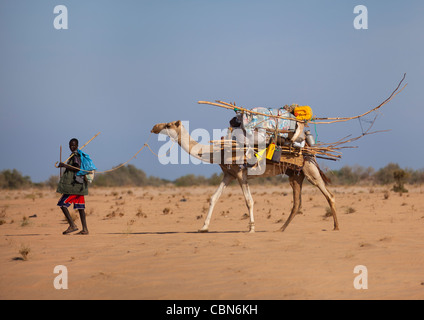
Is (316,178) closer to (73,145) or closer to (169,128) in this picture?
(169,128)

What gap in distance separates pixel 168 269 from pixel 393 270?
3.55 metres

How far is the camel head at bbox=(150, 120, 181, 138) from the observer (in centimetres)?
1342

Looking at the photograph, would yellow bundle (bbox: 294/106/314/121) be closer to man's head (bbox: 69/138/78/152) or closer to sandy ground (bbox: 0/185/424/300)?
sandy ground (bbox: 0/185/424/300)

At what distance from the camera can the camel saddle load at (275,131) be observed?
13.1 meters

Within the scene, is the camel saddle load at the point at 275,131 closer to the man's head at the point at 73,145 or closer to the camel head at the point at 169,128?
the camel head at the point at 169,128

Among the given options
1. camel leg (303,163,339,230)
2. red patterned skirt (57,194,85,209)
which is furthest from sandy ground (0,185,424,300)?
red patterned skirt (57,194,85,209)

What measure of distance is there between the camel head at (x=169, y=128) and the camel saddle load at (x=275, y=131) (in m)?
1.20

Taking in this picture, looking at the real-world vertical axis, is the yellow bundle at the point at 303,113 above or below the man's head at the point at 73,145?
above

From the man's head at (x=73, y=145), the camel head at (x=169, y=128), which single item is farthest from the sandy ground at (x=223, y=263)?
the camel head at (x=169, y=128)

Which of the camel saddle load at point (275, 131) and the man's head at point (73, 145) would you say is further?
the man's head at point (73, 145)

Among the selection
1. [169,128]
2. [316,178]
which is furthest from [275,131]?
[169,128]

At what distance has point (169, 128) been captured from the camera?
13.5 m

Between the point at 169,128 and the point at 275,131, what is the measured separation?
8.04 feet
